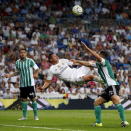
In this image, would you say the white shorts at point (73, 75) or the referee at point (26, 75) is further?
the referee at point (26, 75)

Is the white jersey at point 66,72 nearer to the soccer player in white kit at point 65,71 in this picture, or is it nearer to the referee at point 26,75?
the soccer player in white kit at point 65,71

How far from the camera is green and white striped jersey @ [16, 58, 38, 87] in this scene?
19.0m

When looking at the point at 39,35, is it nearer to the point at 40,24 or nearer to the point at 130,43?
the point at 40,24

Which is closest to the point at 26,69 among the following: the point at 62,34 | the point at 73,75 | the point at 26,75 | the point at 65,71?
the point at 26,75

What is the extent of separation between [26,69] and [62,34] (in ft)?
50.6

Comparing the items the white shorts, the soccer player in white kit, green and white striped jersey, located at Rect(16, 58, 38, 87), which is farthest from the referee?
the white shorts

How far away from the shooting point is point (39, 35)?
33500mm

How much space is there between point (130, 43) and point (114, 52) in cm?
191

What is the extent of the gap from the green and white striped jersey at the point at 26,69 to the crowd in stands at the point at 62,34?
9401 millimetres

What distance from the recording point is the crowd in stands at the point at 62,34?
3058 centimetres

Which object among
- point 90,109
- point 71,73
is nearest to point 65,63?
point 71,73

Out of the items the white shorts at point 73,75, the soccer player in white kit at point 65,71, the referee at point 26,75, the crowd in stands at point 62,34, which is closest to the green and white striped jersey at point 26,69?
the referee at point 26,75

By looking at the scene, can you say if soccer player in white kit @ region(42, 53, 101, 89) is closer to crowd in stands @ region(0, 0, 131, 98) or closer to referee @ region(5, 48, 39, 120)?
referee @ region(5, 48, 39, 120)

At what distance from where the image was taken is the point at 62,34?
34.4 metres
